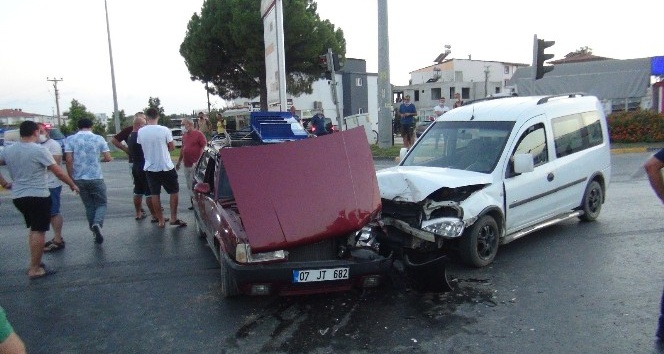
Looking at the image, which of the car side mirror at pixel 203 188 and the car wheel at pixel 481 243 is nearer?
the car wheel at pixel 481 243

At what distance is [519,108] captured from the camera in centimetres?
658

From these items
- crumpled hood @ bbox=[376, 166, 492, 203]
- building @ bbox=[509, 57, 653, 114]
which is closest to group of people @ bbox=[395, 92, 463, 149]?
crumpled hood @ bbox=[376, 166, 492, 203]

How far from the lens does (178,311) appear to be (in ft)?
15.9

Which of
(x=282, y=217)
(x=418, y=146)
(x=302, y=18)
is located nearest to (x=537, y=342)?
(x=282, y=217)

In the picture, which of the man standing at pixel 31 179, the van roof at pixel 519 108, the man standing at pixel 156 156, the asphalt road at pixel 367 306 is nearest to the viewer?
the asphalt road at pixel 367 306

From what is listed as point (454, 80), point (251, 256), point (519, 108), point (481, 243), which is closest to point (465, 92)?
point (454, 80)

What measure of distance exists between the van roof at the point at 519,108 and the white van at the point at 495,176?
0.01m

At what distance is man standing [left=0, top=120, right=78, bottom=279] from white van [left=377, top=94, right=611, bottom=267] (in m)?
3.87

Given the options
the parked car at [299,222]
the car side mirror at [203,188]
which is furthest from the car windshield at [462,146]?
the car side mirror at [203,188]

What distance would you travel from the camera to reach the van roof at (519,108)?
6.52 meters

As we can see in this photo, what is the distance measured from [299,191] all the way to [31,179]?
3.29 metres

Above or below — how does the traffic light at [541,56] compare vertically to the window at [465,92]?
below

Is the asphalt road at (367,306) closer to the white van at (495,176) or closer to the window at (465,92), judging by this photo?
the white van at (495,176)

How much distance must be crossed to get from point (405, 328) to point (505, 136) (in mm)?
3011
